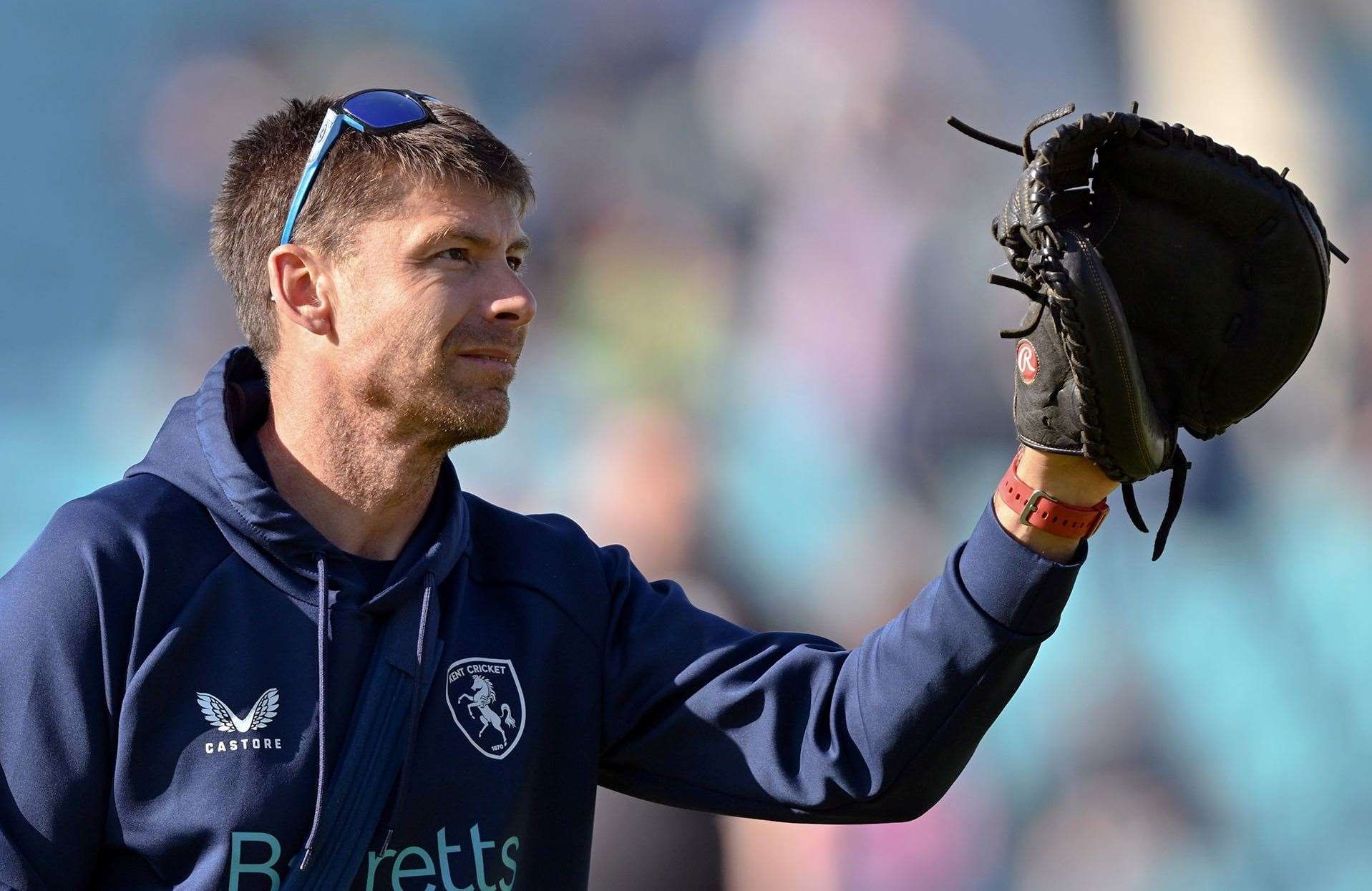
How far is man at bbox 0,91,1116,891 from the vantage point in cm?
167

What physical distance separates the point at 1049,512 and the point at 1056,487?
34mm

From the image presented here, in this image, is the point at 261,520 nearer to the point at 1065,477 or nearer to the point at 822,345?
the point at 1065,477

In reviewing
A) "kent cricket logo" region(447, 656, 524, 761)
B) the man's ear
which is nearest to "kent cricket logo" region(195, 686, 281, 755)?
"kent cricket logo" region(447, 656, 524, 761)

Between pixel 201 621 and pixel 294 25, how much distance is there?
5.16 feet

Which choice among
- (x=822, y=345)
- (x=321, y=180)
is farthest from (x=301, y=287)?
(x=822, y=345)

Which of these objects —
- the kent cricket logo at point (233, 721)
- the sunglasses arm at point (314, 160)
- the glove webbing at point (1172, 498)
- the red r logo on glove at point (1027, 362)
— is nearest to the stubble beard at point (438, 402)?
the sunglasses arm at point (314, 160)

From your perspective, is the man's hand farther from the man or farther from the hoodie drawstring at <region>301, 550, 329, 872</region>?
the hoodie drawstring at <region>301, 550, 329, 872</region>

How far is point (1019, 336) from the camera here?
69.4 inches

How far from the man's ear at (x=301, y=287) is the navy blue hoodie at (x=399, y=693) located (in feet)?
0.38

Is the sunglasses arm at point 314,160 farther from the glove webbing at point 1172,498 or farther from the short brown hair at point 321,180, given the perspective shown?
the glove webbing at point 1172,498

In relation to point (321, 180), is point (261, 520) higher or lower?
lower

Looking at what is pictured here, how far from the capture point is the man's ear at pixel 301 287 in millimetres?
2014

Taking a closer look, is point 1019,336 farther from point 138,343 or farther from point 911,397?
point 138,343

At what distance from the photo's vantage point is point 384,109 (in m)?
2.06
